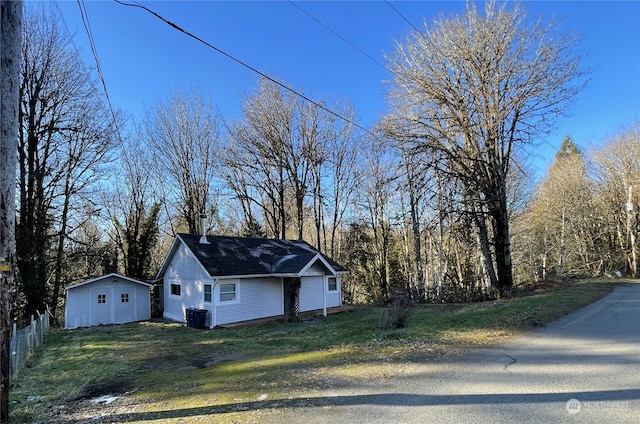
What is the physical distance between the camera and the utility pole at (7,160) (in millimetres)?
5042

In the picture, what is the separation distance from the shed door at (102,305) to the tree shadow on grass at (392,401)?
16.0m

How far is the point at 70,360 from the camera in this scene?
1018 centimetres

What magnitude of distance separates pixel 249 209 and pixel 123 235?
30.4 feet

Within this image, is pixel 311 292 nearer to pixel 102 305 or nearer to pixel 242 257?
pixel 242 257


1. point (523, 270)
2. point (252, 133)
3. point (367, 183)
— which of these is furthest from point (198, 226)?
point (523, 270)

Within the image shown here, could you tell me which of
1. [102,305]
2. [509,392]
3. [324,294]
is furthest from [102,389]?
[102,305]

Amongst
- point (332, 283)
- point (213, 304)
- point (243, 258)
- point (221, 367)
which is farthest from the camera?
point (332, 283)

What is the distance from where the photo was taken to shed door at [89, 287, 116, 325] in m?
18.6

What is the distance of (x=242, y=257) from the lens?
59.7 ft

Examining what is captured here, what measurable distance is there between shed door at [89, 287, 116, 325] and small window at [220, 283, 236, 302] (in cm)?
716

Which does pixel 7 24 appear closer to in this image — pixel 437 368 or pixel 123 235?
pixel 437 368

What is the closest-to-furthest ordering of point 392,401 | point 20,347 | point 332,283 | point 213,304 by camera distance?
point 392,401 → point 20,347 → point 213,304 → point 332,283

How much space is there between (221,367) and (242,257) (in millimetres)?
10721

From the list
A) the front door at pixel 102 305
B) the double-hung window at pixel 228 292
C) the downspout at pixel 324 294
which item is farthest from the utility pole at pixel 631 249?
the front door at pixel 102 305
